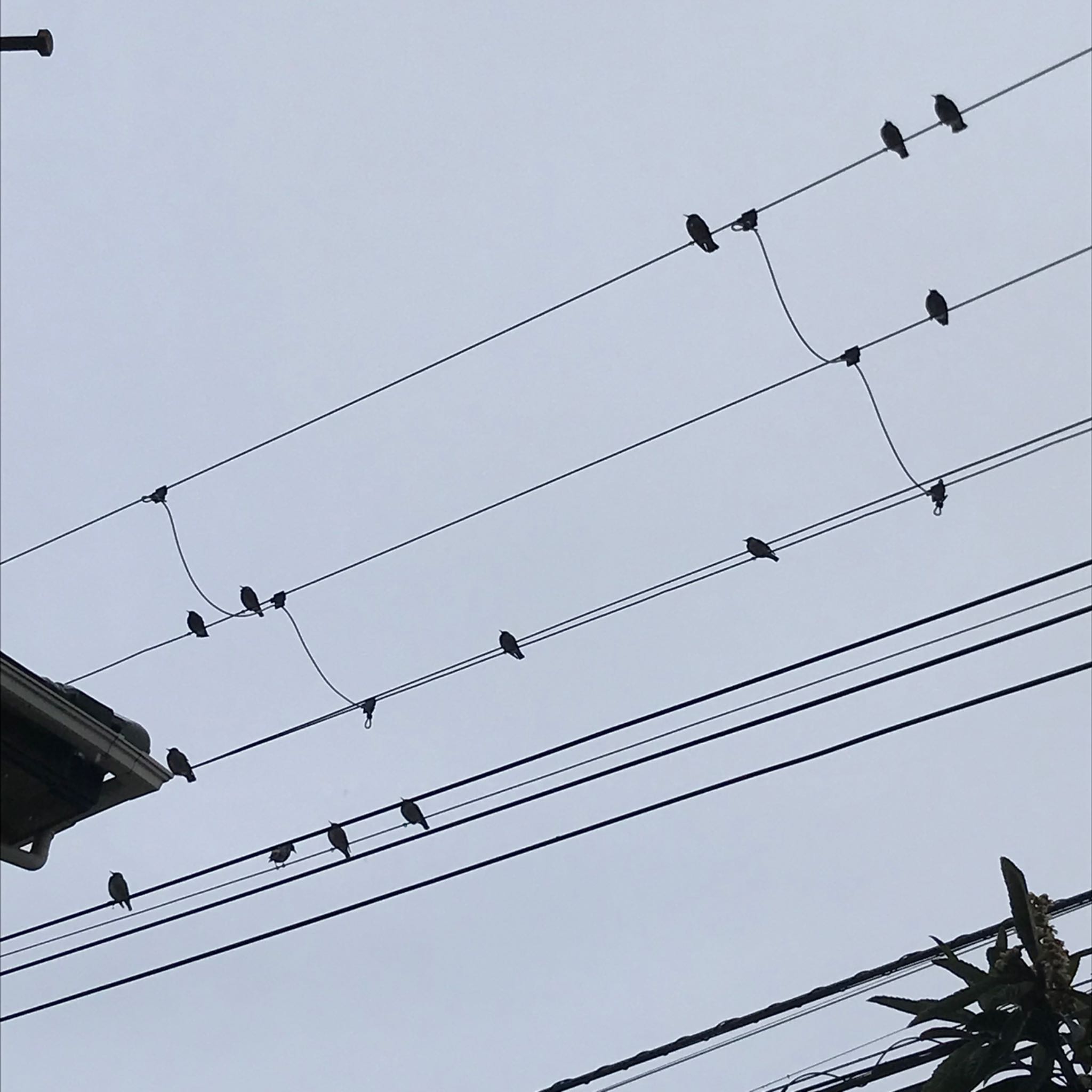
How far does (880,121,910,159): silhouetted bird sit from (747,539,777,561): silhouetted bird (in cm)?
276

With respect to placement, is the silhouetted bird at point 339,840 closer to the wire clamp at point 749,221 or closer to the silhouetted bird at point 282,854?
the silhouetted bird at point 282,854

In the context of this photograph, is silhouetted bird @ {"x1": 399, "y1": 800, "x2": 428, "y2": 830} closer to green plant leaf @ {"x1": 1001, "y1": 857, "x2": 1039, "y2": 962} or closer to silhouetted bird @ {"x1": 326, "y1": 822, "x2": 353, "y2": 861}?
silhouetted bird @ {"x1": 326, "y1": 822, "x2": 353, "y2": 861}

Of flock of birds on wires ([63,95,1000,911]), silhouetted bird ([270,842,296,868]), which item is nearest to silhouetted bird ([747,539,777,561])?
flock of birds on wires ([63,95,1000,911])

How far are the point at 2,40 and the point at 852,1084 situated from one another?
7129 millimetres

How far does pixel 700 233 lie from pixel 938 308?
67.7 inches

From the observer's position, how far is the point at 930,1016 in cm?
921

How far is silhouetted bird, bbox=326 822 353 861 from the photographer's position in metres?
11.2

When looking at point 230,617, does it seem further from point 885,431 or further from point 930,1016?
point 930,1016

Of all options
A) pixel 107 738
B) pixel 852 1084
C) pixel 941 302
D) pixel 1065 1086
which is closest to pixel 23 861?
pixel 107 738

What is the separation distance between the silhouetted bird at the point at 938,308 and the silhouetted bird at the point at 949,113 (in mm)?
1115

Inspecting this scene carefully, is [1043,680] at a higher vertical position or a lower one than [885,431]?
lower

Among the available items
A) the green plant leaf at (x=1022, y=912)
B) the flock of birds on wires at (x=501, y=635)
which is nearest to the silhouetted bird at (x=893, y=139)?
the flock of birds on wires at (x=501, y=635)

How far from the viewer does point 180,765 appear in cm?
1267

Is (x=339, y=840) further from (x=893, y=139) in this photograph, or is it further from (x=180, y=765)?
(x=893, y=139)
